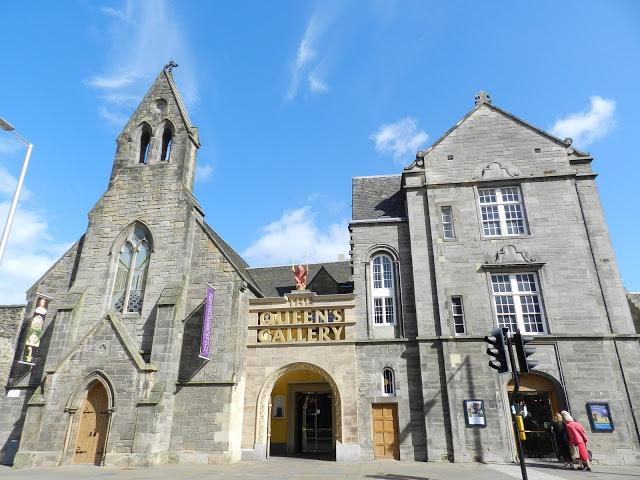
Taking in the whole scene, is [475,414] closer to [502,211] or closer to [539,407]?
[539,407]

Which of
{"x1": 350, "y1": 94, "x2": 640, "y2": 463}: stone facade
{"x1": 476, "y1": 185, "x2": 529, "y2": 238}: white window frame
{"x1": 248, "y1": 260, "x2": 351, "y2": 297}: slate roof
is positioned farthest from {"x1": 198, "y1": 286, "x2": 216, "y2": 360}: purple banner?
{"x1": 476, "y1": 185, "x2": 529, "y2": 238}: white window frame

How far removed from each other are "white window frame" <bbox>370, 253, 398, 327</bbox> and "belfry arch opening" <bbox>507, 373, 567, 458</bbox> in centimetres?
543

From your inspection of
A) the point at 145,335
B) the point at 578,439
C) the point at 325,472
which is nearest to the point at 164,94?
the point at 145,335

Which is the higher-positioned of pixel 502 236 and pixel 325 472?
pixel 502 236

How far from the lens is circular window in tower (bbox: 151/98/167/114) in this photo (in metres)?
22.7

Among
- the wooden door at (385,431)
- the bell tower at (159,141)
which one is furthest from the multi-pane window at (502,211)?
the bell tower at (159,141)

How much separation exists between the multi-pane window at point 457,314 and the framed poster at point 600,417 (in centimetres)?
522

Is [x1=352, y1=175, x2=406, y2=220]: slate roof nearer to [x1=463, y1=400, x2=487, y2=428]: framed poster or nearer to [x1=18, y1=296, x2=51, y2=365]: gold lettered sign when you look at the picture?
[x1=463, y1=400, x2=487, y2=428]: framed poster

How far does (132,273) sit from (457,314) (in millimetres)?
14784

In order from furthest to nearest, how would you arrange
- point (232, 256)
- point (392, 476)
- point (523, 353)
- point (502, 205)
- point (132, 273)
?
point (232, 256) < point (502, 205) < point (132, 273) < point (392, 476) < point (523, 353)

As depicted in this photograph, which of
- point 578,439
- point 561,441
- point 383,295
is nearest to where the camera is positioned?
point 578,439

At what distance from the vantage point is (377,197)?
22453 mm

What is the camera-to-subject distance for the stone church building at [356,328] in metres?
15.7

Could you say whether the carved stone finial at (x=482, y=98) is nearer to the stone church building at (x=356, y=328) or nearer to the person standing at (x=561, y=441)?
the stone church building at (x=356, y=328)
